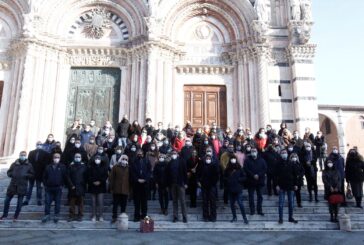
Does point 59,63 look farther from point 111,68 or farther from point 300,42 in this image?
point 300,42

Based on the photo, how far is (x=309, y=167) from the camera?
892 centimetres

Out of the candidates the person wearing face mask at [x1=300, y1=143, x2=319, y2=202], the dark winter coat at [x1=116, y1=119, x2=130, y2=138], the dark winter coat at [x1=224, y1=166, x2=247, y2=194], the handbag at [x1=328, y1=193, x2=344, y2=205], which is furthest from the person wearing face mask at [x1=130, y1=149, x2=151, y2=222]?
the handbag at [x1=328, y1=193, x2=344, y2=205]

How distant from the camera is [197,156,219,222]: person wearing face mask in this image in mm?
7906

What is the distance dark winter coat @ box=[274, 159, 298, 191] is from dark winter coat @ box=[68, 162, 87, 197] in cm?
472

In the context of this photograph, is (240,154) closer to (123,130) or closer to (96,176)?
(123,130)

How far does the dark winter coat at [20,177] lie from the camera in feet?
26.2

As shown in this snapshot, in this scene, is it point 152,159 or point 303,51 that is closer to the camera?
point 152,159

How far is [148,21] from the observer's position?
1434 cm

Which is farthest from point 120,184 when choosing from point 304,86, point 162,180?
point 304,86

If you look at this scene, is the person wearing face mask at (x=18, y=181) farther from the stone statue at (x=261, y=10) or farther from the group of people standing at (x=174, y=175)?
the stone statue at (x=261, y=10)

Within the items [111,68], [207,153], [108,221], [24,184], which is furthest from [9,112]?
[207,153]

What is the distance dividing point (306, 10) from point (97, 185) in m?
12.2

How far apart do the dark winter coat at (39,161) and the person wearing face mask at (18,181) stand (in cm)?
48

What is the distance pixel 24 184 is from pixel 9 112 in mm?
6949
